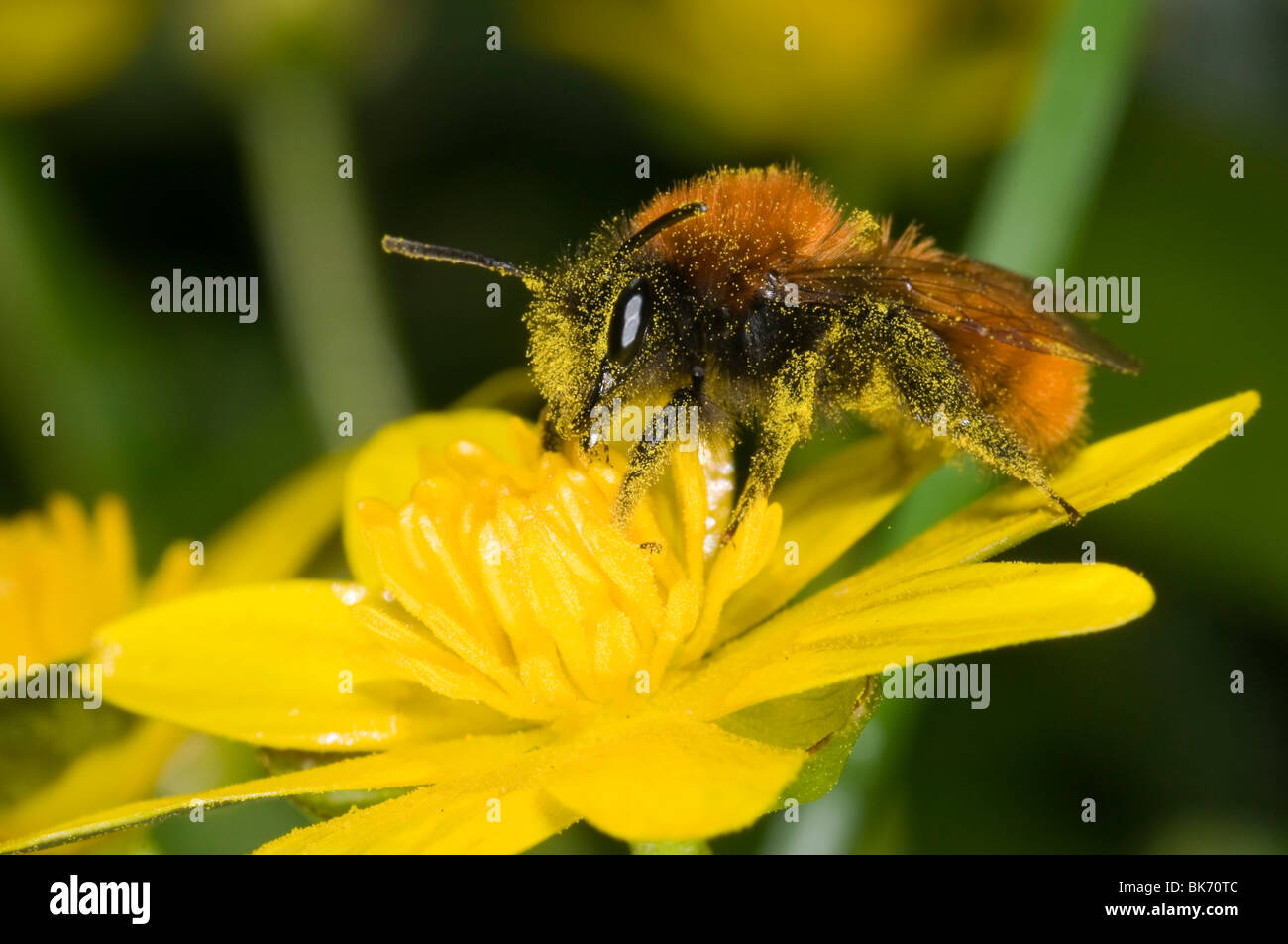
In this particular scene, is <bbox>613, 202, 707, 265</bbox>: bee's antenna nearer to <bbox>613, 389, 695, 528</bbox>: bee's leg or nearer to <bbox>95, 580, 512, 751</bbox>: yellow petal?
<bbox>613, 389, 695, 528</bbox>: bee's leg

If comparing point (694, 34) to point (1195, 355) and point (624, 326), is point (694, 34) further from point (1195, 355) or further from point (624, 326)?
point (624, 326)

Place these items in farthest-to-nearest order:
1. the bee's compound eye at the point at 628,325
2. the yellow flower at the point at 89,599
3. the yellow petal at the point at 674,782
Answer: the yellow flower at the point at 89,599 → the bee's compound eye at the point at 628,325 → the yellow petal at the point at 674,782

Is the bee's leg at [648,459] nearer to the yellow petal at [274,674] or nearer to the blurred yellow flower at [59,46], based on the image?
the yellow petal at [274,674]

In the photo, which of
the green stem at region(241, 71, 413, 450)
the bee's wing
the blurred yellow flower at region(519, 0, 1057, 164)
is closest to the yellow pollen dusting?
the bee's wing

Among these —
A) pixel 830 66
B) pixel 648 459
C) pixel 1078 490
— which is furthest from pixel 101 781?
pixel 830 66

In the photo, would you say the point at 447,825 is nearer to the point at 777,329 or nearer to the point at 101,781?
the point at 777,329

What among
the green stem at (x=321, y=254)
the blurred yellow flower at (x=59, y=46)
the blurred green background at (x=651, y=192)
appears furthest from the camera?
the blurred yellow flower at (x=59, y=46)

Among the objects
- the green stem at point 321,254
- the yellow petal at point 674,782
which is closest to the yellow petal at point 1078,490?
the yellow petal at point 674,782
